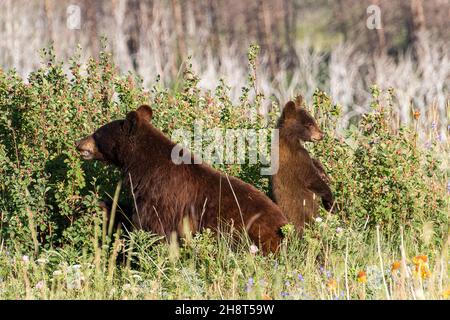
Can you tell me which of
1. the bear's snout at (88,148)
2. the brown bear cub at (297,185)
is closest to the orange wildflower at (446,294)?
the brown bear cub at (297,185)

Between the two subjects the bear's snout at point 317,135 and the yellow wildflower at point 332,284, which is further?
the bear's snout at point 317,135

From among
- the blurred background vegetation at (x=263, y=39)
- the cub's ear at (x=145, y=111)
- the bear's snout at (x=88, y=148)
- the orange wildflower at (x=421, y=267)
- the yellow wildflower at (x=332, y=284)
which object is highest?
the blurred background vegetation at (x=263, y=39)

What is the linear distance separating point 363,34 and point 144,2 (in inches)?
251

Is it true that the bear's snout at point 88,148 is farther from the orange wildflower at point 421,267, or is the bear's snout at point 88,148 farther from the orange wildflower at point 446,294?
the orange wildflower at point 446,294

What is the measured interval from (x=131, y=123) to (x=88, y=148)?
0.38 metres

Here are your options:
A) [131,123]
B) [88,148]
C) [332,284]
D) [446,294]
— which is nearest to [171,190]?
[131,123]

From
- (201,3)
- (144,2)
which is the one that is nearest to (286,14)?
(201,3)

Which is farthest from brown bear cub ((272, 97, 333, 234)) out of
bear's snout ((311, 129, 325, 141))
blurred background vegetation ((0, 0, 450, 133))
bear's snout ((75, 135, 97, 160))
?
blurred background vegetation ((0, 0, 450, 133))

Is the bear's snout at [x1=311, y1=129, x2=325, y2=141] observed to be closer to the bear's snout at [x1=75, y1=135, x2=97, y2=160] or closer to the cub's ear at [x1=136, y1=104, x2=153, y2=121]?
the cub's ear at [x1=136, y1=104, x2=153, y2=121]

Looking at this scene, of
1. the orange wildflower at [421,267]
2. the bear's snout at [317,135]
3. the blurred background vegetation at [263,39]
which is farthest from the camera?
the blurred background vegetation at [263,39]

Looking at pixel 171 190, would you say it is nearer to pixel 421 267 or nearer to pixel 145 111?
pixel 145 111

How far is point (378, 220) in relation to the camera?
6.75 m

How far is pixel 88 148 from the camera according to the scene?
21.7ft

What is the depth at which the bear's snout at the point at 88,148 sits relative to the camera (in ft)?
21.7
